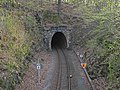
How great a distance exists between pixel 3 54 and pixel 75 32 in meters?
23.2

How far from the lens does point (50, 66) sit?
2727 cm

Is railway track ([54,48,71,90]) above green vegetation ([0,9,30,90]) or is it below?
below

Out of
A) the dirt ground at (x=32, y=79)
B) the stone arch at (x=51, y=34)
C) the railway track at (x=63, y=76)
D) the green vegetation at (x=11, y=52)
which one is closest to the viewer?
the green vegetation at (x=11, y=52)

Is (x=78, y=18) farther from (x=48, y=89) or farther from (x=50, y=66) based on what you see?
(x=48, y=89)

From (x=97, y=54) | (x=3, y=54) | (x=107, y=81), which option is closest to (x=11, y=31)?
(x=3, y=54)

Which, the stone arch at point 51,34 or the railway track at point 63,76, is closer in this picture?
the railway track at point 63,76

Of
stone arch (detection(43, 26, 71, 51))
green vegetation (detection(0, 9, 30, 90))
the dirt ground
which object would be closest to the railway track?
the dirt ground

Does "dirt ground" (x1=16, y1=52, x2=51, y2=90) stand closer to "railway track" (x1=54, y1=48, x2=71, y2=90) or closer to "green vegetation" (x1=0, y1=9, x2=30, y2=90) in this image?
"green vegetation" (x1=0, y1=9, x2=30, y2=90)

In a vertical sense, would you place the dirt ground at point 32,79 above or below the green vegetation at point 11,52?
below

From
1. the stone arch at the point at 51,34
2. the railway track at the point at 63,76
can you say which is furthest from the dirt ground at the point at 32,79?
the stone arch at the point at 51,34

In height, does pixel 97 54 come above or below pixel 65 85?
above

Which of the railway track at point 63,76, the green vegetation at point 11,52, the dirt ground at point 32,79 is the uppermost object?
the green vegetation at point 11,52

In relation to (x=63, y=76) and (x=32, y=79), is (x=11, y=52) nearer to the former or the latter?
(x=32, y=79)

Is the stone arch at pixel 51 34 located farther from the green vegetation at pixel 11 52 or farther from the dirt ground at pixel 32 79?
the dirt ground at pixel 32 79
